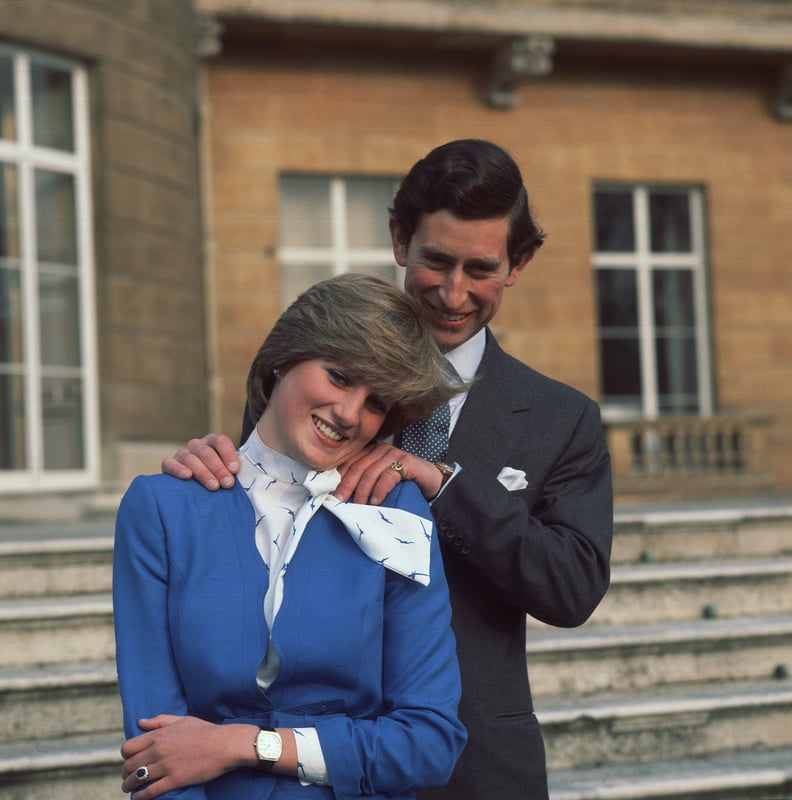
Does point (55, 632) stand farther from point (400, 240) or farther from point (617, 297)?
point (617, 297)

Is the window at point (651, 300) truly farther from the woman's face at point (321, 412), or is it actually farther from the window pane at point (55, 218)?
the woman's face at point (321, 412)

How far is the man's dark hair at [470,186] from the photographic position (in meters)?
1.93

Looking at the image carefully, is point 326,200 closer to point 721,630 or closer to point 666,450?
point 666,450

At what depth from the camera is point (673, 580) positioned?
15.7 ft

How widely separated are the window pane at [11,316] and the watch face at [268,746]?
18.8ft

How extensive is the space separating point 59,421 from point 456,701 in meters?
5.79

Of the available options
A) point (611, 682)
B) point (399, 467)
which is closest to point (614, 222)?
point (611, 682)

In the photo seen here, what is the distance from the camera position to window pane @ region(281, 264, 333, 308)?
9.04m

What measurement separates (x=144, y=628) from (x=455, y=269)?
703mm

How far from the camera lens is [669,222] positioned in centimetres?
984

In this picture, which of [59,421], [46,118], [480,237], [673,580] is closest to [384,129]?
[46,118]

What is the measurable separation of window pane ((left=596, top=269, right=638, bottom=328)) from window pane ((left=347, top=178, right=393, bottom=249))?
5.55 ft

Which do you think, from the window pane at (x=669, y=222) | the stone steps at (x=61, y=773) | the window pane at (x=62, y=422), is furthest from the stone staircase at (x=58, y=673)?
the window pane at (x=669, y=222)

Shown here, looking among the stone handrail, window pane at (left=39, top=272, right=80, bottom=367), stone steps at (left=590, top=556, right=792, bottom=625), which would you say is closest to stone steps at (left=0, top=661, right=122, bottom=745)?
stone steps at (left=590, top=556, right=792, bottom=625)
